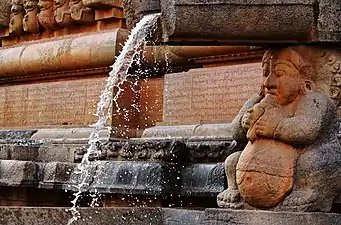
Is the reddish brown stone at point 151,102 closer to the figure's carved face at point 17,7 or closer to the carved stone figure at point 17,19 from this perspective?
the carved stone figure at point 17,19

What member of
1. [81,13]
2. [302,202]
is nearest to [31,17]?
[81,13]

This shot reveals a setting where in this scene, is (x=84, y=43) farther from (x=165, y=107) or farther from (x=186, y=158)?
A: (x=186, y=158)

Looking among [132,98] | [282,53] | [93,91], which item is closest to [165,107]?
[132,98]

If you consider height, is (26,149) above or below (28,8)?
below

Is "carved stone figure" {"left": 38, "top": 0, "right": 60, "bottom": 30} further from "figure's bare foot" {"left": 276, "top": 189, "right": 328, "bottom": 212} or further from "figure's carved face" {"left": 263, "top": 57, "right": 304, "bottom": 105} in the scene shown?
"figure's bare foot" {"left": 276, "top": 189, "right": 328, "bottom": 212}

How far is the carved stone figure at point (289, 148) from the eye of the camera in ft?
21.8

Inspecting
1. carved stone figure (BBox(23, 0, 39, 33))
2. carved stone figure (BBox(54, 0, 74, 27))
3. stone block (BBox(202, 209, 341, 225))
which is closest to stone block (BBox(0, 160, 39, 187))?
carved stone figure (BBox(54, 0, 74, 27))

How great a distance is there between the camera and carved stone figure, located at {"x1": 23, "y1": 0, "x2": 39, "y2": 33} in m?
13.7

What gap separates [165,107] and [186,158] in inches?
63.7

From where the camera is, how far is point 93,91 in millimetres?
12039

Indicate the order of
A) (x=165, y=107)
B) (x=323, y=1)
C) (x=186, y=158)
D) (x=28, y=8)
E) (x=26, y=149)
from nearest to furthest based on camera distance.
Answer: (x=323, y=1) → (x=186, y=158) → (x=165, y=107) → (x=26, y=149) → (x=28, y=8)

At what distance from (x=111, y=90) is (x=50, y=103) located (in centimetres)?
201

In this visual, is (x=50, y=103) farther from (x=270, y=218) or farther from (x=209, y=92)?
(x=270, y=218)

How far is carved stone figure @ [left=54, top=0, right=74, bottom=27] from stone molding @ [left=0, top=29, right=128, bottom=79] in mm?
213
